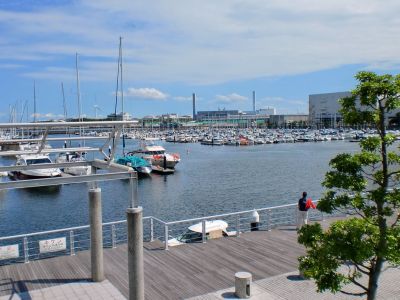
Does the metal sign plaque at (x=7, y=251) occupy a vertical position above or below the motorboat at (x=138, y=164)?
above

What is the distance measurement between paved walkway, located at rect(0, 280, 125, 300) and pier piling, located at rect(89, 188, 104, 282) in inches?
15.5

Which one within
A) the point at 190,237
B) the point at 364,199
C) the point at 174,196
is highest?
the point at 364,199

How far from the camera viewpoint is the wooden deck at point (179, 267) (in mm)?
12484

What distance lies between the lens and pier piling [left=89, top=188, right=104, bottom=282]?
1273 cm

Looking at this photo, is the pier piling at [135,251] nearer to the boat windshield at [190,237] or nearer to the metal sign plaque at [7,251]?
the metal sign plaque at [7,251]

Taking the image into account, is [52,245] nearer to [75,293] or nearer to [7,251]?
[7,251]

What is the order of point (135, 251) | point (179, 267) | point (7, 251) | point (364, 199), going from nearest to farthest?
point (364, 199) → point (135, 251) → point (179, 267) → point (7, 251)

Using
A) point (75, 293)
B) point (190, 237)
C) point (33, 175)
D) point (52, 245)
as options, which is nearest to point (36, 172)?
point (33, 175)

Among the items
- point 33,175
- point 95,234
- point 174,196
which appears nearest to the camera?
point 95,234

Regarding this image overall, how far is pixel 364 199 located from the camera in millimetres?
8016

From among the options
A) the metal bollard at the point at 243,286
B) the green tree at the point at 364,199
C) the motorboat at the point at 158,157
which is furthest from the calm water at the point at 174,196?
the green tree at the point at 364,199

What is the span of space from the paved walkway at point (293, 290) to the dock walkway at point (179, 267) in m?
0.34

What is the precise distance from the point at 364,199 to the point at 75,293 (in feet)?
28.2

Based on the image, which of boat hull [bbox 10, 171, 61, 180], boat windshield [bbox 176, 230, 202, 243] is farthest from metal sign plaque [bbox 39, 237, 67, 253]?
boat hull [bbox 10, 171, 61, 180]
